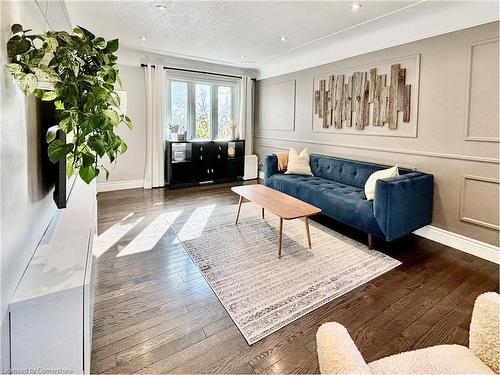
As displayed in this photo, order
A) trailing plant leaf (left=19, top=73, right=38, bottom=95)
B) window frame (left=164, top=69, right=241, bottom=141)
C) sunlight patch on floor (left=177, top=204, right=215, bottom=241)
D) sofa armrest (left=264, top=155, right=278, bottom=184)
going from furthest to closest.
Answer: window frame (left=164, top=69, right=241, bottom=141), sofa armrest (left=264, top=155, right=278, bottom=184), sunlight patch on floor (left=177, top=204, right=215, bottom=241), trailing plant leaf (left=19, top=73, right=38, bottom=95)

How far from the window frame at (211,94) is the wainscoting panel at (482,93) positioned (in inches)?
177

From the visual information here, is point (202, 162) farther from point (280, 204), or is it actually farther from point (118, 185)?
point (280, 204)

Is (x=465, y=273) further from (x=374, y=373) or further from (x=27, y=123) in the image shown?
(x=27, y=123)

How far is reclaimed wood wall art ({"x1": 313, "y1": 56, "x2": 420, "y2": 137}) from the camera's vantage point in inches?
138

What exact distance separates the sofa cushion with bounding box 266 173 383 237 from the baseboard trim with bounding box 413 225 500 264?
854mm

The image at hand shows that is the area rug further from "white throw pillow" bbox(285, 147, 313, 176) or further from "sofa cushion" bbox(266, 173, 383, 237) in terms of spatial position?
"white throw pillow" bbox(285, 147, 313, 176)

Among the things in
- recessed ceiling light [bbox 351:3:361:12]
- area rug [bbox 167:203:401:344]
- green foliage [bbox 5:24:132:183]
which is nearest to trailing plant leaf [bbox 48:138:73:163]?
green foliage [bbox 5:24:132:183]

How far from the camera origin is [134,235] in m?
3.30

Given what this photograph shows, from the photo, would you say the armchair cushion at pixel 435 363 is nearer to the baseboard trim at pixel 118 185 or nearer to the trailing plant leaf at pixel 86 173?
the trailing plant leaf at pixel 86 173

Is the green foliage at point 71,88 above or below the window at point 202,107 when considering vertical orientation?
below

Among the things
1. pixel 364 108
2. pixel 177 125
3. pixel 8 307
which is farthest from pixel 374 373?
pixel 177 125

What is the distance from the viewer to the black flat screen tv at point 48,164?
160 centimetres

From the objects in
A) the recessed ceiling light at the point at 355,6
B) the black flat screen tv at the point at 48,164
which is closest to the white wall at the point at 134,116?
the recessed ceiling light at the point at 355,6

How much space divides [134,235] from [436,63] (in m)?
3.90
